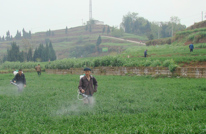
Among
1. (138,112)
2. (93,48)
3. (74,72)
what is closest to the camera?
(138,112)

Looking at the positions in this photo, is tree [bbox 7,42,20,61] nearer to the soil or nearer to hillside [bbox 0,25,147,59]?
hillside [bbox 0,25,147,59]

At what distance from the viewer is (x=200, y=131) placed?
5480mm

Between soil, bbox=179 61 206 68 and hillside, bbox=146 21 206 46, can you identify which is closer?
soil, bbox=179 61 206 68

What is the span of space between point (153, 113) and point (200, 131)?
7.70ft

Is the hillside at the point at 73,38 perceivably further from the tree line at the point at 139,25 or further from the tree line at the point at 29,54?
the tree line at the point at 29,54

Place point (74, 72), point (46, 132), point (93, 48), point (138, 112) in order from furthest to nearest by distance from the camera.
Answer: point (93, 48)
point (74, 72)
point (138, 112)
point (46, 132)

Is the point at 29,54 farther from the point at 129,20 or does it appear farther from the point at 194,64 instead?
the point at 129,20

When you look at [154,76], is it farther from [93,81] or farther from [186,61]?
[93,81]

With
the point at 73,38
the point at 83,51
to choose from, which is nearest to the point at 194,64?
the point at 83,51

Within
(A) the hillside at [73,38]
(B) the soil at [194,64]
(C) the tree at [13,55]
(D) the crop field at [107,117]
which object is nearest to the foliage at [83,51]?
(A) the hillside at [73,38]

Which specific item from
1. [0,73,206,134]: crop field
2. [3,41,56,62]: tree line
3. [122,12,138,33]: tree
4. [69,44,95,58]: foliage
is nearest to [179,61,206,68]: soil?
[0,73,206,134]: crop field

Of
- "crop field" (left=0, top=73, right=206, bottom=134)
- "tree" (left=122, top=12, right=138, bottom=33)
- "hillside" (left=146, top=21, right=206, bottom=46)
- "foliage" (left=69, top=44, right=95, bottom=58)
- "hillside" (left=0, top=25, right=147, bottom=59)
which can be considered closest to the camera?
"crop field" (left=0, top=73, right=206, bottom=134)

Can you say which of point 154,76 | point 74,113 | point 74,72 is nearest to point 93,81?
point 74,113

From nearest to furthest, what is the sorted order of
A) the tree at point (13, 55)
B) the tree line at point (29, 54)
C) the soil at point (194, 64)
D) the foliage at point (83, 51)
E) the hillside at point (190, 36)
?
the soil at point (194, 64) < the hillside at point (190, 36) < the tree at point (13, 55) < the tree line at point (29, 54) < the foliage at point (83, 51)
